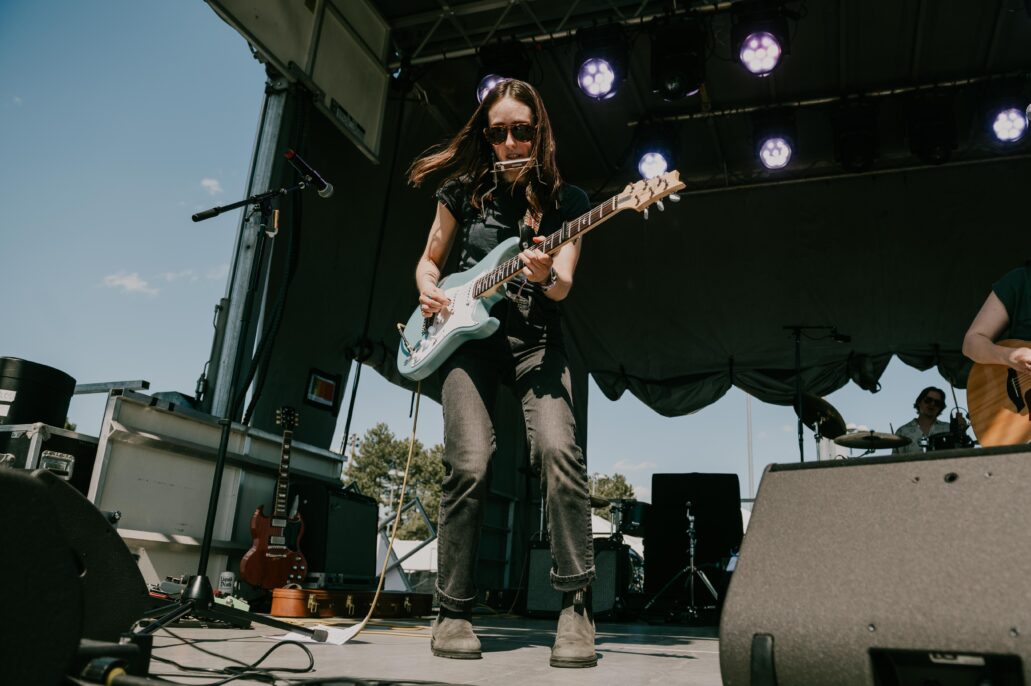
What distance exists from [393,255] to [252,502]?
113 inches

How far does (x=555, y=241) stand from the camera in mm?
2328

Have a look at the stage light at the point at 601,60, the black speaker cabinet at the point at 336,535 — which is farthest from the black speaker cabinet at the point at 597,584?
the stage light at the point at 601,60

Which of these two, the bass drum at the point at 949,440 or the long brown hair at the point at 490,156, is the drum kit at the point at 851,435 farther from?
the long brown hair at the point at 490,156

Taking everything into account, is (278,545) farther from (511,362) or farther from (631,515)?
(631,515)

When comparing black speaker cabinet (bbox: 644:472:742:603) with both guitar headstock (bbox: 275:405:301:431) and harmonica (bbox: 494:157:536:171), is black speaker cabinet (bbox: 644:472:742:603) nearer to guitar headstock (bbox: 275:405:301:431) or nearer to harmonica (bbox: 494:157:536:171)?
guitar headstock (bbox: 275:405:301:431)

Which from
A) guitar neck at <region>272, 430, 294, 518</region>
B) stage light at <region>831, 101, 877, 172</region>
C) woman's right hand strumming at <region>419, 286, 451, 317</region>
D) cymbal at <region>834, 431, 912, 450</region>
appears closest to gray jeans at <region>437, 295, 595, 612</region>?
woman's right hand strumming at <region>419, 286, 451, 317</region>

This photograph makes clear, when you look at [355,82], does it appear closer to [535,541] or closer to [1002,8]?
[535,541]

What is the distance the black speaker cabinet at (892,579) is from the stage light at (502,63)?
559 centimetres

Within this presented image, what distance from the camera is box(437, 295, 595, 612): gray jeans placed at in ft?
7.01

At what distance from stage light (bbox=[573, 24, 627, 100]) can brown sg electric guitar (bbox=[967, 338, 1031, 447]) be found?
12.5ft

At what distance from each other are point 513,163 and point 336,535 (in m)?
2.99

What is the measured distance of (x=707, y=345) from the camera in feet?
25.4

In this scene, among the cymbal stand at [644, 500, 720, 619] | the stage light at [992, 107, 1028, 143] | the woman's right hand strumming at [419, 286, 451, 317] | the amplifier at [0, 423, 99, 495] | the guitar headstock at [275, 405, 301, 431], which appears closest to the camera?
the woman's right hand strumming at [419, 286, 451, 317]

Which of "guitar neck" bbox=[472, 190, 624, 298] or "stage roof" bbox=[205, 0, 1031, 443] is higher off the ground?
Result: "stage roof" bbox=[205, 0, 1031, 443]
